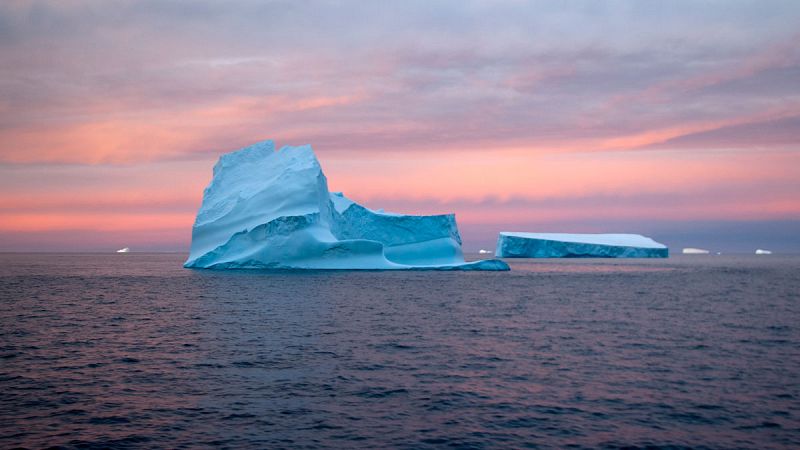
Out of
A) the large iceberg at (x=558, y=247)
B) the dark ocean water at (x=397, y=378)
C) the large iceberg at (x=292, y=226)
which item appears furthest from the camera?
the large iceberg at (x=558, y=247)

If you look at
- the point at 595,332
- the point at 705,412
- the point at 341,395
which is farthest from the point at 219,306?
the point at 705,412

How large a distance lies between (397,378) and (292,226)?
29027mm

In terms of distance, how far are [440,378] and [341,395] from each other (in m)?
1.97

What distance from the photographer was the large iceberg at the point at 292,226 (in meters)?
40.2

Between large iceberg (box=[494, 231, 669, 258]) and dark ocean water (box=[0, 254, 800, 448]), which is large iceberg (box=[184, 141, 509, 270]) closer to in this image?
dark ocean water (box=[0, 254, 800, 448])

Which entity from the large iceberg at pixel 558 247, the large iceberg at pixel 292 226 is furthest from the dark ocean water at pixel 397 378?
the large iceberg at pixel 558 247

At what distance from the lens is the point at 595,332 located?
1742cm

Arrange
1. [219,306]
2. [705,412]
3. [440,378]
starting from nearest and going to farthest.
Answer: [705,412] → [440,378] → [219,306]

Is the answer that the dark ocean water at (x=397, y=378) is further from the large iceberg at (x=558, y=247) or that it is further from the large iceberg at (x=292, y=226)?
the large iceberg at (x=558, y=247)

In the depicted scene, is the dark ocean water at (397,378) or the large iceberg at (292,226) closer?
the dark ocean water at (397,378)

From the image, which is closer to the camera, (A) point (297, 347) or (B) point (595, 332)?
(A) point (297, 347)

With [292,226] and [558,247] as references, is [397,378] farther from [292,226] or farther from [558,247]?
[558,247]

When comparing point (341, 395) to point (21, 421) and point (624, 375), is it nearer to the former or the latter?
point (21, 421)

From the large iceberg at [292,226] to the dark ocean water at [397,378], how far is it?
18001 millimetres
